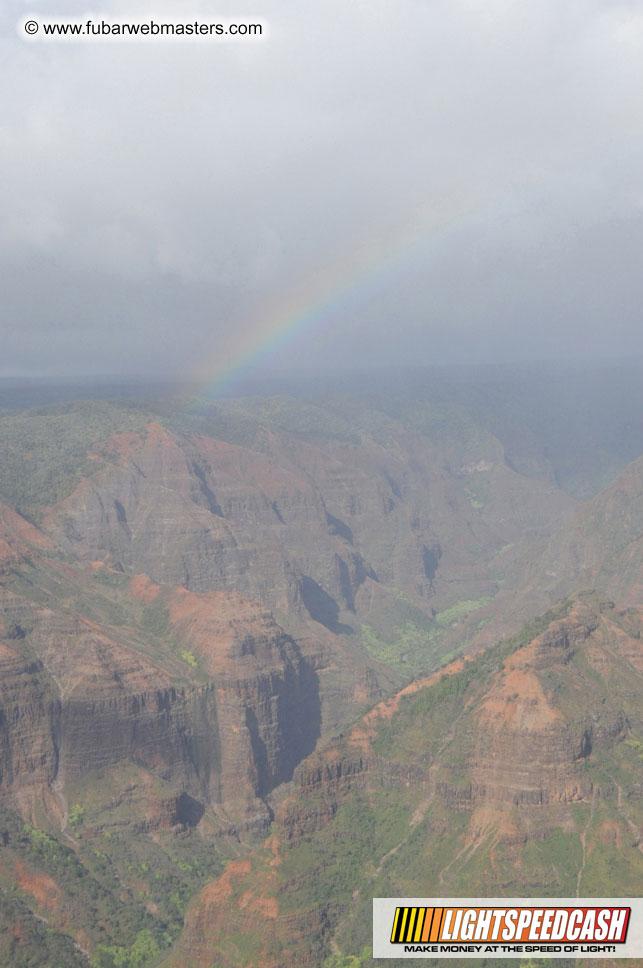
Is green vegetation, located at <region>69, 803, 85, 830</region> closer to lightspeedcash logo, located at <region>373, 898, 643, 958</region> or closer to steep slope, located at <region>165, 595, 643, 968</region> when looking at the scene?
steep slope, located at <region>165, 595, 643, 968</region>

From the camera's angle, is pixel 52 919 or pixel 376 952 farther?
pixel 52 919

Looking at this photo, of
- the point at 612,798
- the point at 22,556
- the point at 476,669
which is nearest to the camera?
the point at 612,798

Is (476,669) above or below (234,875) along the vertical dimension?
above

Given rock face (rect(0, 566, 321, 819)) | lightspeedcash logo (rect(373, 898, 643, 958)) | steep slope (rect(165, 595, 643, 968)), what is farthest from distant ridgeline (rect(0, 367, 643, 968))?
lightspeedcash logo (rect(373, 898, 643, 958))

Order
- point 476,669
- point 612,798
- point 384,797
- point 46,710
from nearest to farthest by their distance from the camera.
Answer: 1. point 612,798
2. point 384,797
3. point 476,669
4. point 46,710

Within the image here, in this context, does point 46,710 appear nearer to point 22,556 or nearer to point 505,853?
point 22,556

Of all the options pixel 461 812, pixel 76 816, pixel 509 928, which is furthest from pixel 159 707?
pixel 509 928

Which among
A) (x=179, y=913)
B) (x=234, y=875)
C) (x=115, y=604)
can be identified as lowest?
(x=179, y=913)

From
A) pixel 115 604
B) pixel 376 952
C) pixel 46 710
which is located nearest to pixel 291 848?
pixel 376 952

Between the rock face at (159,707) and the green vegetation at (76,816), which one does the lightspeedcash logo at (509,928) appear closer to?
the green vegetation at (76,816)
